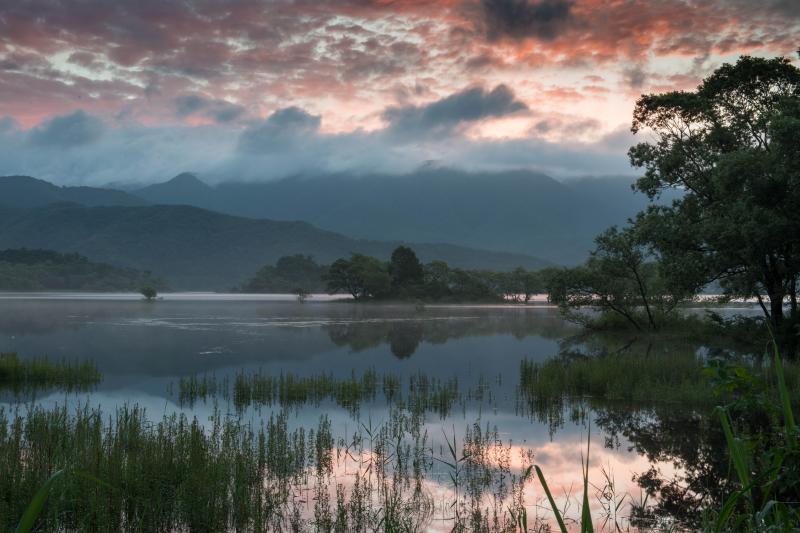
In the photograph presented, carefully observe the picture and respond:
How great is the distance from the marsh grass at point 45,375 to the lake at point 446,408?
1.08m

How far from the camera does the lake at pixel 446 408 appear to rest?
1248cm

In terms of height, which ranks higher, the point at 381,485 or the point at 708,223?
the point at 708,223

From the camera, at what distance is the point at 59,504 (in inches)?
398

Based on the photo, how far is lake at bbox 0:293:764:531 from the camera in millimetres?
12477

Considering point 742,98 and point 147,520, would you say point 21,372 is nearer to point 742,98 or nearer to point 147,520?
point 147,520

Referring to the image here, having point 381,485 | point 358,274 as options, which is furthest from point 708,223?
point 358,274

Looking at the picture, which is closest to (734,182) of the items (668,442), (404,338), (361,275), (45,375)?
(668,442)

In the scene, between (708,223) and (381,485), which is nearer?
(381,485)

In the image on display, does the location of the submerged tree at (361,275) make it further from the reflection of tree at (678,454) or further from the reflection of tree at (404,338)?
the reflection of tree at (678,454)

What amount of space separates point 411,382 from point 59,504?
17.3 meters

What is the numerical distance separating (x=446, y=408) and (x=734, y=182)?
1961 centimetres

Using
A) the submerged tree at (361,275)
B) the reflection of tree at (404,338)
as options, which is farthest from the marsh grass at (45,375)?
the submerged tree at (361,275)

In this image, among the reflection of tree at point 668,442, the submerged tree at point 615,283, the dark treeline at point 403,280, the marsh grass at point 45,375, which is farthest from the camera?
the dark treeline at point 403,280

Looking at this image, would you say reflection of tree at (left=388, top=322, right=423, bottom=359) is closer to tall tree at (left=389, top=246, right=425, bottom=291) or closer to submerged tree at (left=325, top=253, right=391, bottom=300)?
submerged tree at (left=325, top=253, right=391, bottom=300)
